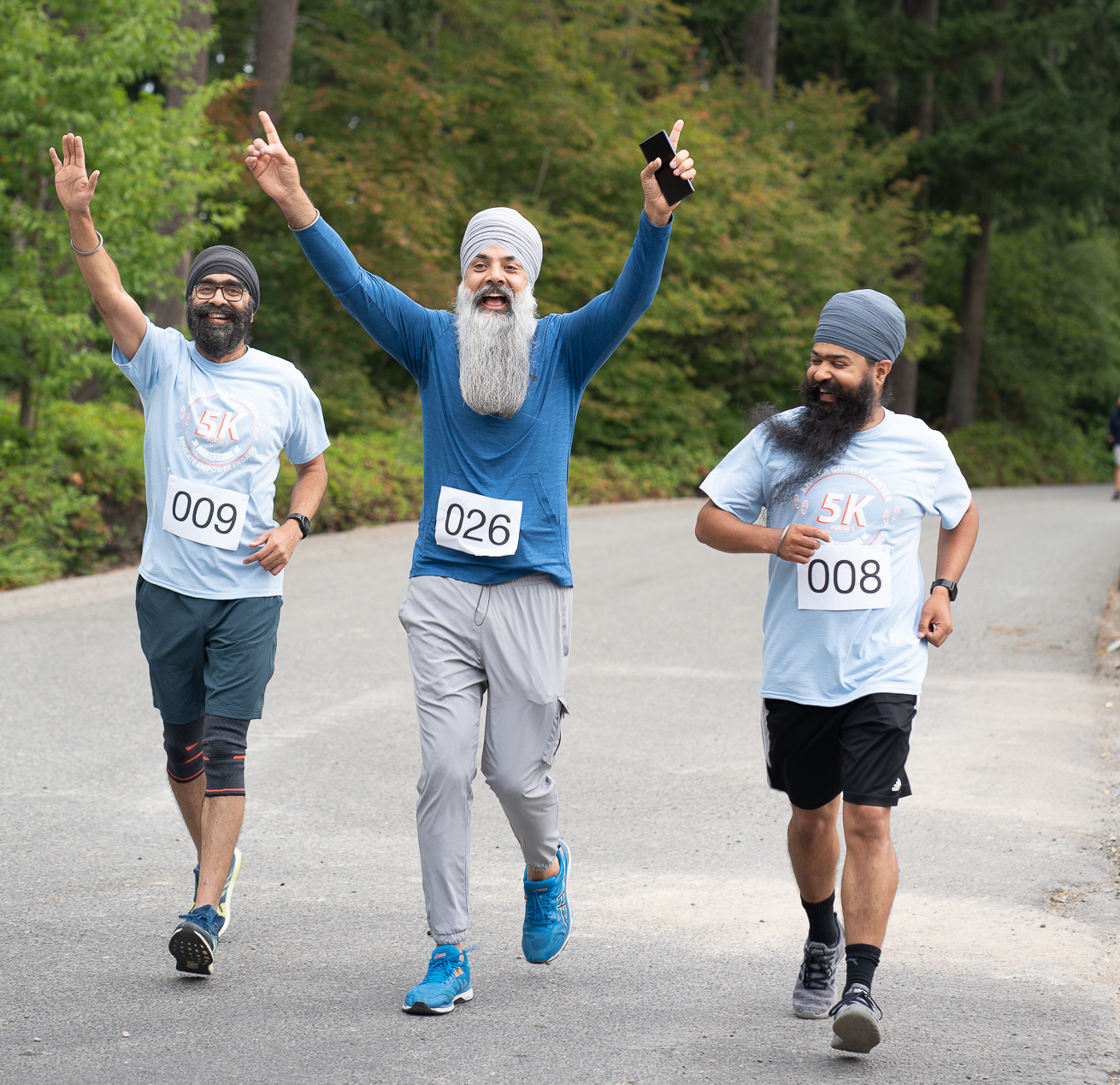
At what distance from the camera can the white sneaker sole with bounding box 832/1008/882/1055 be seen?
11.7ft

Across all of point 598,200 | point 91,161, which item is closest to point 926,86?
point 598,200

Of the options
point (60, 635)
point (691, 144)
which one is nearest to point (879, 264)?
point (691, 144)

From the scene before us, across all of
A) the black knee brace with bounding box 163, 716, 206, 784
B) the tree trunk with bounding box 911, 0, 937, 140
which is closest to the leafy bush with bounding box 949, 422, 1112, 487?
the tree trunk with bounding box 911, 0, 937, 140

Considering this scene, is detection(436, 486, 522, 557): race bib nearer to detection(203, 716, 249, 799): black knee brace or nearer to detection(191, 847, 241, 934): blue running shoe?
detection(203, 716, 249, 799): black knee brace

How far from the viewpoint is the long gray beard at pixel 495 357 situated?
409cm

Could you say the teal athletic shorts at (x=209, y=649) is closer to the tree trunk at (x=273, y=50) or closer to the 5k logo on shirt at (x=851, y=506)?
the 5k logo on shirt at (x=851, y=506)

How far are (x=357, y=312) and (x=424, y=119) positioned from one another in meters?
18.3

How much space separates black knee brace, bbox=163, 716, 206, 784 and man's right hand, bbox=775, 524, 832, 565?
1.91 meters

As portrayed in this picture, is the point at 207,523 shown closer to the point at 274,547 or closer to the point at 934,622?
the point at 274,547

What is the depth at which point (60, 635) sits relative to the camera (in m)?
9.56

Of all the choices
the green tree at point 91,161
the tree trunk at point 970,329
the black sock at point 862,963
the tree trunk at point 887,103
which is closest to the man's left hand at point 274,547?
the black sock at point 862,963

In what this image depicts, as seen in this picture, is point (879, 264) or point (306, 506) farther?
point (879, 264)

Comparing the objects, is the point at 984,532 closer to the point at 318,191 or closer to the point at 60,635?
the point at 318,191

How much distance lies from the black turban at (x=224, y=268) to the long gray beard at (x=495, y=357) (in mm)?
782
